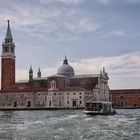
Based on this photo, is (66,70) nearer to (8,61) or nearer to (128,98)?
(8,61)

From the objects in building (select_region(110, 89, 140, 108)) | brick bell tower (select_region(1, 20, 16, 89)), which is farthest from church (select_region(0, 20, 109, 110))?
building (select_region(110, 89, 140, 108))

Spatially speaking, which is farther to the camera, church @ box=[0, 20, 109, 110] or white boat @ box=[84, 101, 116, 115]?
church @ box=[0, 20, 109, 110]

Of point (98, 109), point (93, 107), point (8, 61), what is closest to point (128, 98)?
point (8, 61)

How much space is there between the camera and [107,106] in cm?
5506

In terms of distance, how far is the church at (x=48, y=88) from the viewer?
100000mm

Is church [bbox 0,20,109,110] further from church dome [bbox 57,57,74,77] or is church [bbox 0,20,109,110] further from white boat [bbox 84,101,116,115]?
white boat [bbox 84,101,116,115]

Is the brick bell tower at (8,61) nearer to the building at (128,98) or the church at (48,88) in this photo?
the church at (48,88)

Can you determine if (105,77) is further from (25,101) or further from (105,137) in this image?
(105,137)

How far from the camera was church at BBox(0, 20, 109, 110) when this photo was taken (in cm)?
10000

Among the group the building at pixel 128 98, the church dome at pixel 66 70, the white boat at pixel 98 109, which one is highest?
the church dome at pixel 66 70

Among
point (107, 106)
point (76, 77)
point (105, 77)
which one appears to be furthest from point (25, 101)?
point (107, 106)

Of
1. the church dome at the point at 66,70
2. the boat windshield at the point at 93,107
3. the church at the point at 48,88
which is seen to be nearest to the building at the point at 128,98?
the church at the point at 48,88

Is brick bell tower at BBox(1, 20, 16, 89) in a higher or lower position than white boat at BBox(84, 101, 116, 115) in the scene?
higher

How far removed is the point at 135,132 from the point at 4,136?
324 inches
